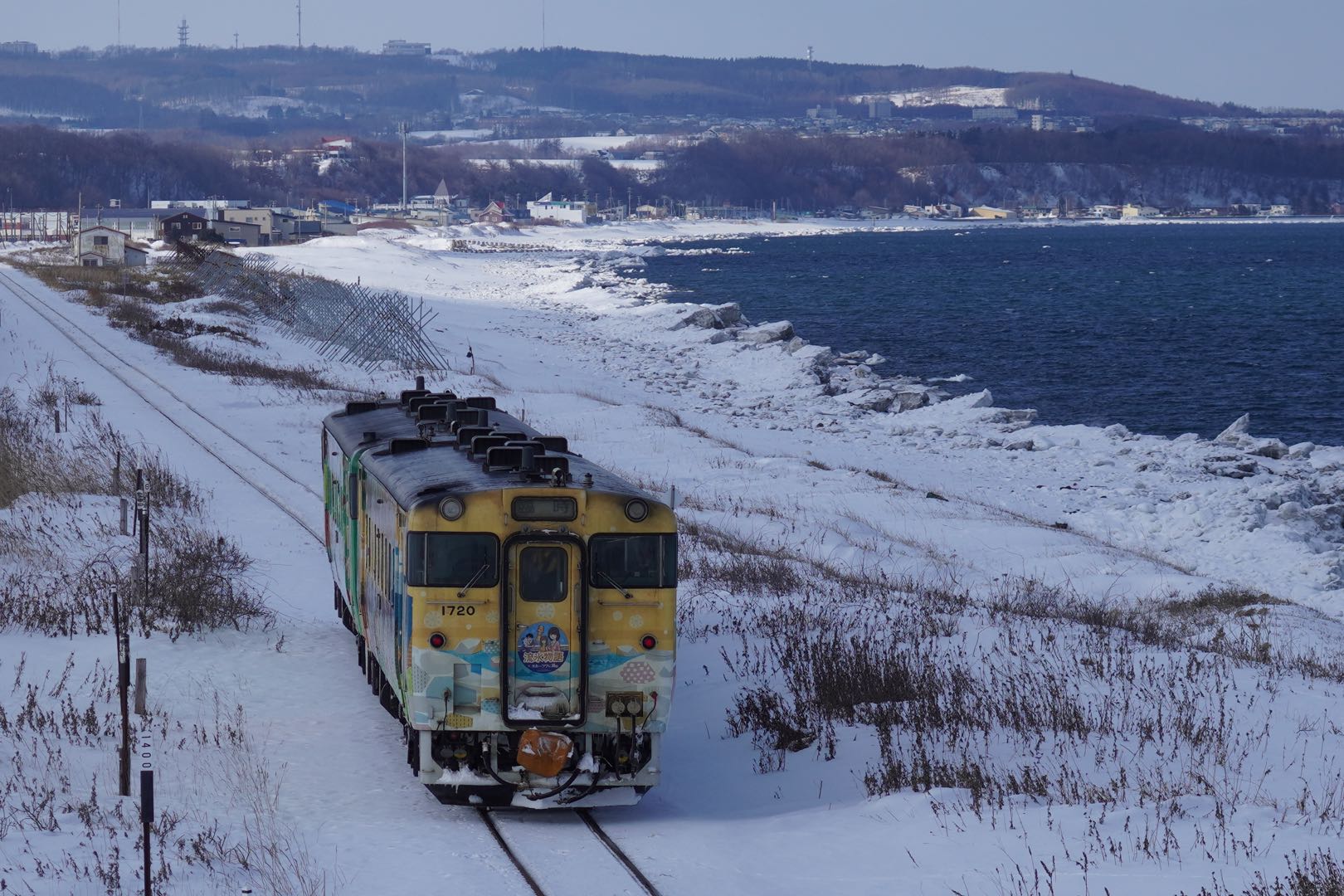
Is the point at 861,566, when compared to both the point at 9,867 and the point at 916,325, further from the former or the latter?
the point at 916,325

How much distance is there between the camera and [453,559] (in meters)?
10.8

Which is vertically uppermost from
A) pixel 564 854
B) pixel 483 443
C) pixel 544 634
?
pixel 483 443

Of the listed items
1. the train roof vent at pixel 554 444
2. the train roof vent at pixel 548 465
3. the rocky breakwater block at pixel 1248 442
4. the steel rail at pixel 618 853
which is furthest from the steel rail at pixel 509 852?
the rocky breakwater block at pixel 1248 442

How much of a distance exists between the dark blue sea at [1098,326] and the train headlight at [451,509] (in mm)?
37031

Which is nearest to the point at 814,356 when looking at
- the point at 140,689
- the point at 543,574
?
the point at 140,689

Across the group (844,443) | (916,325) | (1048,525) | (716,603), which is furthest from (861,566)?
(916,325)

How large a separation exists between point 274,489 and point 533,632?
15085mm

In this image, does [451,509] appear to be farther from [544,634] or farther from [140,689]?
[140,689]

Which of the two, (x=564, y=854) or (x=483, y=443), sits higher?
(x=483, y=443)

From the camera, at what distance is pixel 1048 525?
29109 mm

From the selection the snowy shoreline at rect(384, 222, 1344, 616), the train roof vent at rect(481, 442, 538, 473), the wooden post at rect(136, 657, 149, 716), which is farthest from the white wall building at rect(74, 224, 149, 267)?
the train roof vent at rect(481, 442, 538, 473)

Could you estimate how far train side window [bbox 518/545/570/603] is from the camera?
10844 millimetres

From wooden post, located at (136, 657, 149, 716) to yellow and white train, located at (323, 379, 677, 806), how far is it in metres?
1.98

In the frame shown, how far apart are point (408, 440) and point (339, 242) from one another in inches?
4642
